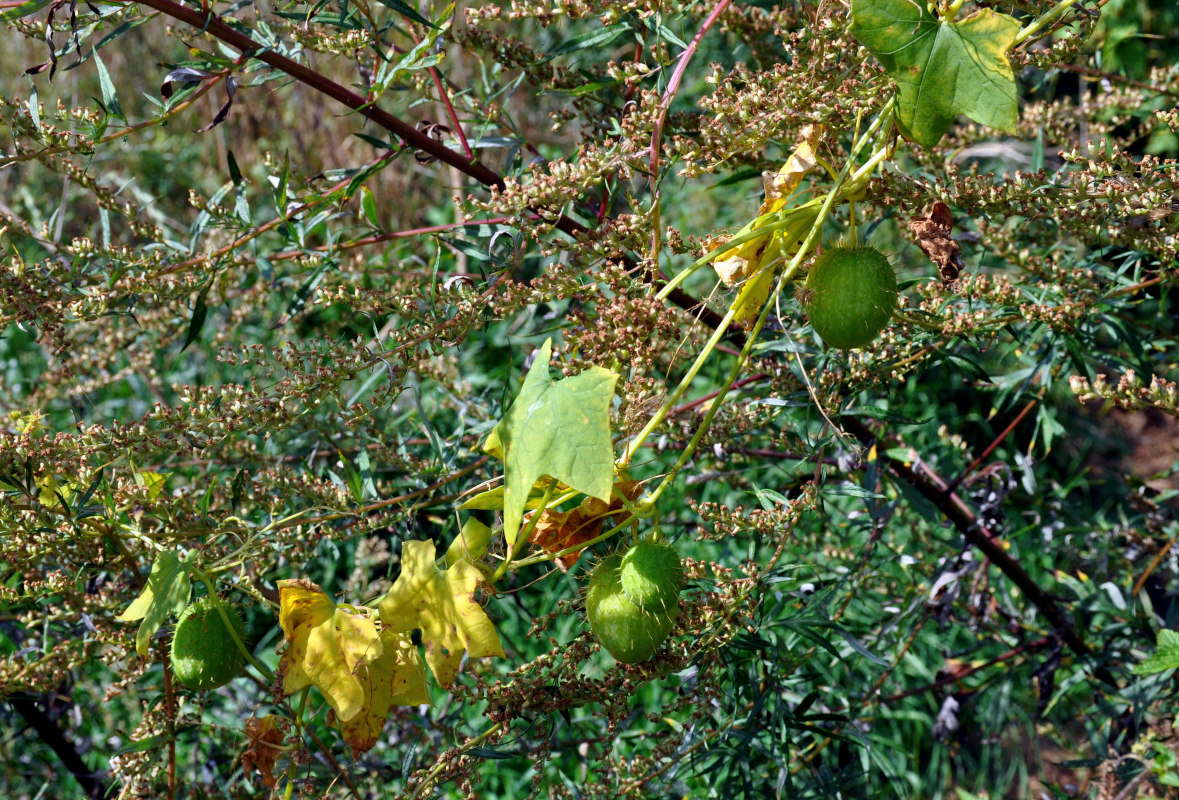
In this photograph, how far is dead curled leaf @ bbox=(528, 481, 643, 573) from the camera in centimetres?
116

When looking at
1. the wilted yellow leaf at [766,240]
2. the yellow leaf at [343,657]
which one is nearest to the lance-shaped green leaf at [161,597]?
the yellow leaf at [343,657]

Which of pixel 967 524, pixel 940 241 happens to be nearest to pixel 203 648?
pixel 940 241

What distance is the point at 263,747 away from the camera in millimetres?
1371

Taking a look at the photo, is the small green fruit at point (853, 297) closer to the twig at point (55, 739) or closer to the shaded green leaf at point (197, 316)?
the shaded green leaf at point (197, 316)

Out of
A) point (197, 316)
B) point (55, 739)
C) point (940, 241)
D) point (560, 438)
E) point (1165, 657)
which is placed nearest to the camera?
point (560, 438)

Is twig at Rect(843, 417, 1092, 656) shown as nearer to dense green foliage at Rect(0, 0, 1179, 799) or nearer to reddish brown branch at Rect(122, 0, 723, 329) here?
dense green foliage at Rect(0, 0, 1179, 799)

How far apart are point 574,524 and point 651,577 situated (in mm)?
160

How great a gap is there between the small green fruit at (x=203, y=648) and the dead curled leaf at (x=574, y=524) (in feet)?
1.45


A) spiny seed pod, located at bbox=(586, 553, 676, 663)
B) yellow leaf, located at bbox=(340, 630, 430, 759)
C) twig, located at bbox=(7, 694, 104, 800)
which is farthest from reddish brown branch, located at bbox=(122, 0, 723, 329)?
twig, located at bbox=(7, 694, 104, 800)

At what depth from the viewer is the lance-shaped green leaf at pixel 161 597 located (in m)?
1.17

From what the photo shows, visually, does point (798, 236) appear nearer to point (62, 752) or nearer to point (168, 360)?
point (62, 752)

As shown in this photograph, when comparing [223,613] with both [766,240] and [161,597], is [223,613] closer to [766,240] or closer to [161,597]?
[161,597]

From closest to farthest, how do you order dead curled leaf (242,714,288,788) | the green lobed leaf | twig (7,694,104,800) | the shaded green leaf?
dead curled leaf (242,714,288,788) → the green lobed leaf → the shaded green leaf → twig (7,694,104,800)

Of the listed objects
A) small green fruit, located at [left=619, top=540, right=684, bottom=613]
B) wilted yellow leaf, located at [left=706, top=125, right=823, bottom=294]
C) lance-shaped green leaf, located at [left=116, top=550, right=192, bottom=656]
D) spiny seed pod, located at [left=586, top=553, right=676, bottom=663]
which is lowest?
spiny seed pod, located at [left=586, top=553, right=676, bottom=663]
